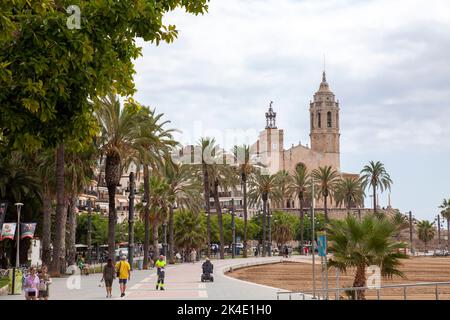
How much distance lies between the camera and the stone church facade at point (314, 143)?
140 m

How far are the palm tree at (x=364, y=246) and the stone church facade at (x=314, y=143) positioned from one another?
118 metres

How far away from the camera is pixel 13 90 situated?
36.8 feet

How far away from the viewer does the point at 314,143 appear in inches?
6004

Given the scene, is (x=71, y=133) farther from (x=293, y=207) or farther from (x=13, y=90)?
(x=293, y=207)

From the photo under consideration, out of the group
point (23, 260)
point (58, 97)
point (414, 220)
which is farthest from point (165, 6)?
point (414, 220)

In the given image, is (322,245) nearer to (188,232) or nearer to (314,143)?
(188,232)

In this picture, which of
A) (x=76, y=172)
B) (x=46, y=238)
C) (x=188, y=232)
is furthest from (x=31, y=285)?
(x=188, y=232)

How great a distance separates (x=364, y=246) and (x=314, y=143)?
134042 millimetres

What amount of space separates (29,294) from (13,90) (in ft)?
31.1

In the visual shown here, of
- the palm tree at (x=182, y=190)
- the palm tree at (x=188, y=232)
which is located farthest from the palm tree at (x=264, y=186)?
the palm tree at (x=182, y=190)

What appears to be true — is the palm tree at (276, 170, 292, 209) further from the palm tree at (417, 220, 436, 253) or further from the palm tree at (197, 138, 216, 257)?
the palm tree at (417, 220, 436, 253)

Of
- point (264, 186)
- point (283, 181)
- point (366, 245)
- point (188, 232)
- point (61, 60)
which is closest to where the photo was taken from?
point (61, 60)

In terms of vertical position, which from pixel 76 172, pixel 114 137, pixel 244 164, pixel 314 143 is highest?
pixel 314 143

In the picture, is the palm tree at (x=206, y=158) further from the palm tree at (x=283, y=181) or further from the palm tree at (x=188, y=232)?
the palm tree at (x=283, y=181)
